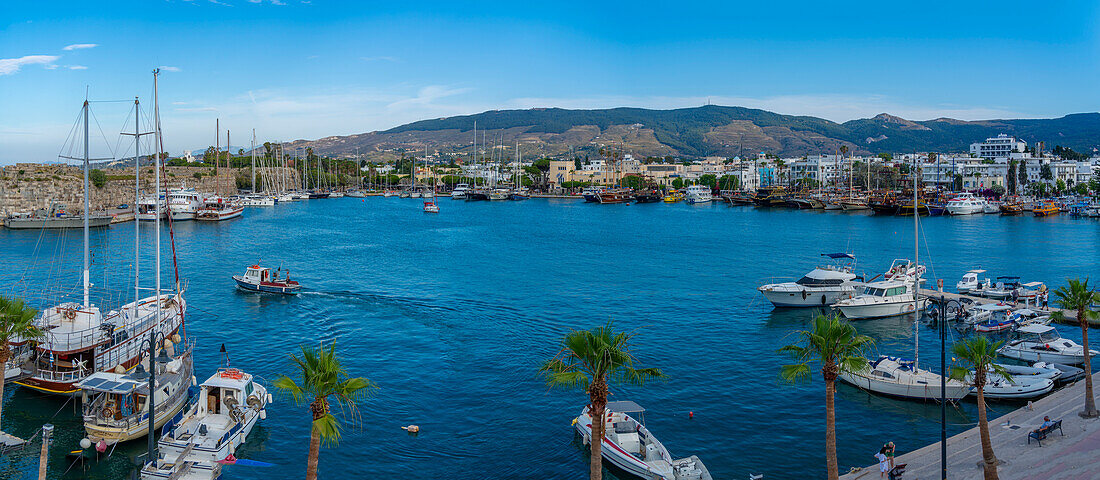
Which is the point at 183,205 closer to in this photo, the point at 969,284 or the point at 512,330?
the point at 512,330

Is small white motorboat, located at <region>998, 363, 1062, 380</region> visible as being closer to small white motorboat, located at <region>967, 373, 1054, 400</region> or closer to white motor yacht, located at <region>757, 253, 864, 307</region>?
small white motorboat, located at <region>967, 373, 1054, 400</region>

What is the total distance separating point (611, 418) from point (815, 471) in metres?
6.72

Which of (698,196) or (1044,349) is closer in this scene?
(1044,349)

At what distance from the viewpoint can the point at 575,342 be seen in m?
16.0

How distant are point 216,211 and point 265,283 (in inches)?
2730

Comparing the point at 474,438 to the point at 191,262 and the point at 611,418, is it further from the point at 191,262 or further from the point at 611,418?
the point at 191,262

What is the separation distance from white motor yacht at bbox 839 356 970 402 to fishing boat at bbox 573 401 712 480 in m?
10.4

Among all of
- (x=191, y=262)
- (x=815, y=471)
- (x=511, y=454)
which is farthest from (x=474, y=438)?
(x=191, y=262)

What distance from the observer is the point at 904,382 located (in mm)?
30031

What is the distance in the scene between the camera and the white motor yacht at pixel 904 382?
29.4 m

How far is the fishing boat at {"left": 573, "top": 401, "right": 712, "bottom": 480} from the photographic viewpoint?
Answer: 2192 centimetres

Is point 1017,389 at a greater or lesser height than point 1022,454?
lesser

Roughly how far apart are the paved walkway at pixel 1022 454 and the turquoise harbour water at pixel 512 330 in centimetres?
276

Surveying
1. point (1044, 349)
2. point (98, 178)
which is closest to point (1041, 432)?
point (1044, 349)
